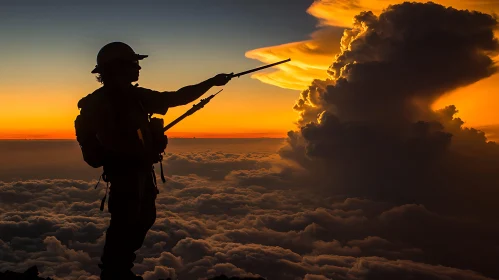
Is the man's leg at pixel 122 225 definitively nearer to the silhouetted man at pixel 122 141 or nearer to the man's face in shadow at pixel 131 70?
A: the silhouetted man at pixel 122 141

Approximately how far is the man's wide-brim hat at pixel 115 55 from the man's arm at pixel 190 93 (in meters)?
1.14

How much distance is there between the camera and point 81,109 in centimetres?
757

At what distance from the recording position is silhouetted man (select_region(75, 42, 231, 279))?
7.48 metres

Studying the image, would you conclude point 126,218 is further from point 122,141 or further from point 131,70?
point 131,70

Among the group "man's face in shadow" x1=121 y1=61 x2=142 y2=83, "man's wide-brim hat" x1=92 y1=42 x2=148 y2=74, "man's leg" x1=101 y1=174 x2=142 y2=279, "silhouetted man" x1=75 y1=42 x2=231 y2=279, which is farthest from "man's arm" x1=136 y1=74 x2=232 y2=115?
"man's leg" x1=101 y1=174 x2=142 y2=279

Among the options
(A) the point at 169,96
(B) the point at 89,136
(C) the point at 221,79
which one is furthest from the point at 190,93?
(B) the point at 89,136

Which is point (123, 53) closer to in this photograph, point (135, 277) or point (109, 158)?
point (109, 158)

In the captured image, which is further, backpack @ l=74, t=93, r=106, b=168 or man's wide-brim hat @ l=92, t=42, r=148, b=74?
man's wide-brim hat @ l=92, t=42, r=148, b=74

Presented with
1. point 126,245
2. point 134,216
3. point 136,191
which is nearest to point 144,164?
point 136,191

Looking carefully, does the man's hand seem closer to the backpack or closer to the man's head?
the man's head

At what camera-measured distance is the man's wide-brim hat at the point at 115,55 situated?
308 inches

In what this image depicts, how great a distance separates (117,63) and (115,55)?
0.15 meters

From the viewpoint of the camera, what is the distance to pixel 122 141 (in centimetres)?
772

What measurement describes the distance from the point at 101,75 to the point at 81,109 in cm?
88
